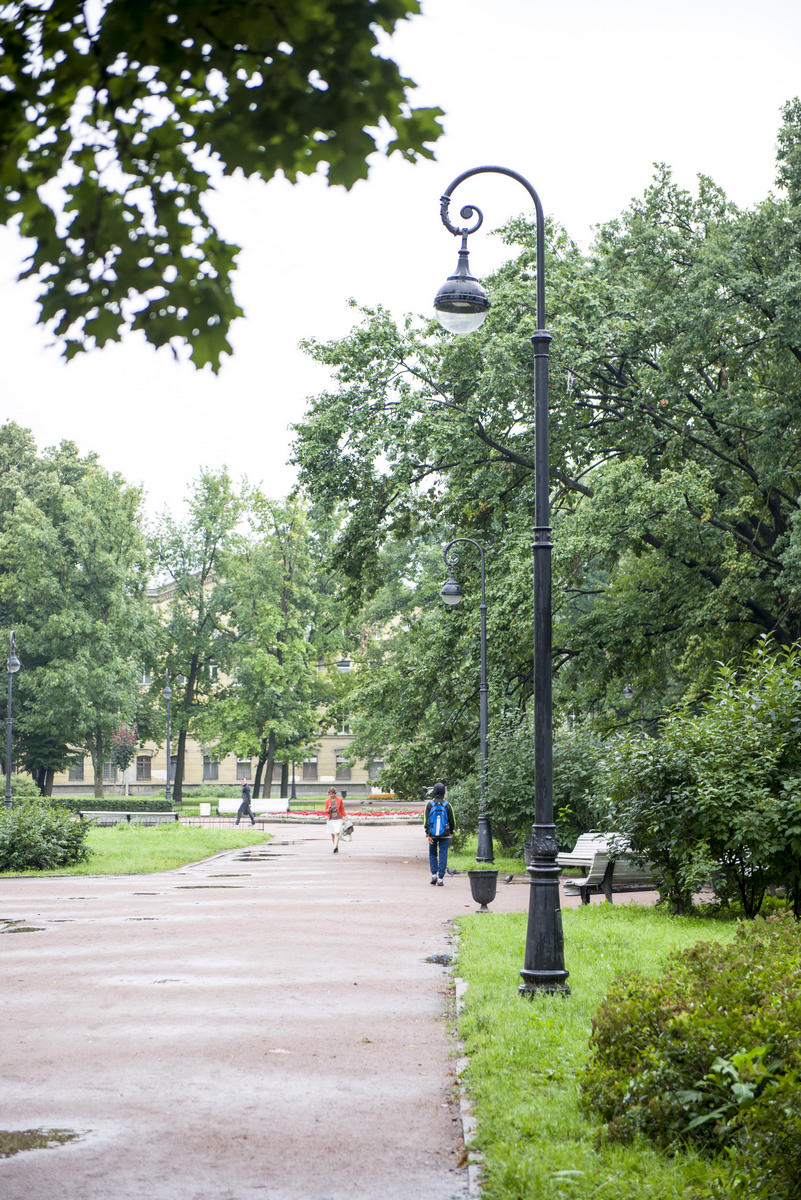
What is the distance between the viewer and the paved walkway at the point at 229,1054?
5289mm

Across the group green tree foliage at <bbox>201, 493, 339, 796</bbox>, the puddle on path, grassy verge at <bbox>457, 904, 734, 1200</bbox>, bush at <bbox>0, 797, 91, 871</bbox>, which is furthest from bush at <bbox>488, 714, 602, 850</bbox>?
green tree foliage at <bbox>201, 493, 339, 796</bbox>

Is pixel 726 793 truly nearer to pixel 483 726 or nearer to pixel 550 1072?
pixel 550 1072

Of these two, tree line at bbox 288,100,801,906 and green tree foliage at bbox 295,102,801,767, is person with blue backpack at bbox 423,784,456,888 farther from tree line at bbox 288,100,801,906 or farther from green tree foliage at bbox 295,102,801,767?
green tree foliage at bbox 295,102,801,767

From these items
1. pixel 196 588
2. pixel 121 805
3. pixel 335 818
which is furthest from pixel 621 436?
pixel 196 588

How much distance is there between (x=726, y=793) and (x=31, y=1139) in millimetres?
9102

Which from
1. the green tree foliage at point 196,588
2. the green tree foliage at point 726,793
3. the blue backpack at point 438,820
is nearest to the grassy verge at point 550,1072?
the green tree foliage at point 726,793

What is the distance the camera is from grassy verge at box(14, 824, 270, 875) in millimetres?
23578

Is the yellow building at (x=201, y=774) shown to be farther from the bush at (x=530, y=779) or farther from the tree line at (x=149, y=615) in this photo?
the bush at (x=530, y=779)

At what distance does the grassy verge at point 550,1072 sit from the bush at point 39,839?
12596 mm

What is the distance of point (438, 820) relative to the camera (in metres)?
20.0

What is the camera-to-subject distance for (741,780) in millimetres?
13164

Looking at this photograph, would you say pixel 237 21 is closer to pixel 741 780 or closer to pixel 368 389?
pixel 741 780

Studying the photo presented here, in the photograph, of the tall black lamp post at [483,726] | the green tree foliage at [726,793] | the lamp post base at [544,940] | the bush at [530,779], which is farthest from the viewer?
the tall black lamp post at [483,726]

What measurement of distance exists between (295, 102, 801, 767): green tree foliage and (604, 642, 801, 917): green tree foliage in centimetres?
728
